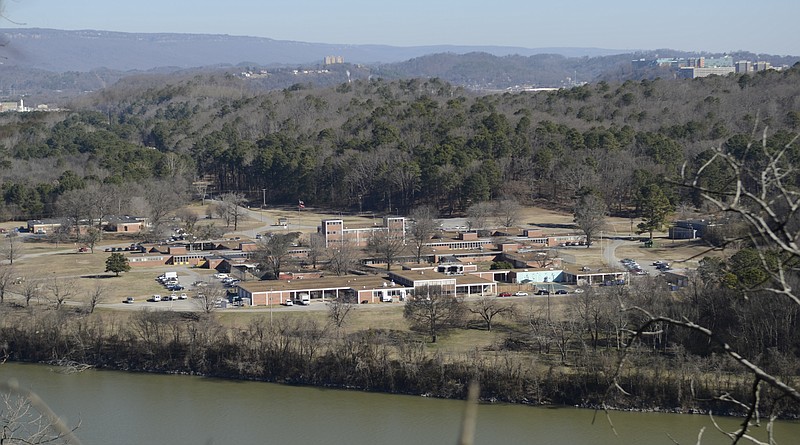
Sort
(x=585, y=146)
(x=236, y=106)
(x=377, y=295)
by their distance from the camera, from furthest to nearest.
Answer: (x=236, y=106) < (x=585, y=146) < (x=377, y=295)

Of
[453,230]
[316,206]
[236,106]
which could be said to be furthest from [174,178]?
[236,106]

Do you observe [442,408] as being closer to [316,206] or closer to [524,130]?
[316,206]

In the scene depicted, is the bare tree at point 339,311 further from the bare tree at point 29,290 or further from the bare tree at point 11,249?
the bare tree at point 11,249

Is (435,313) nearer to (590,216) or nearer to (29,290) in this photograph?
(29,290)

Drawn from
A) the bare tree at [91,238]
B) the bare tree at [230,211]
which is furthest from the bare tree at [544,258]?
the bare tree at [91,238]

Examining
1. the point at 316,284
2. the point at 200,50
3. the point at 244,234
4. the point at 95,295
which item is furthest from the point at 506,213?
the point at 200,50

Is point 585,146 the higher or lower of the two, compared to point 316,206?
higher
